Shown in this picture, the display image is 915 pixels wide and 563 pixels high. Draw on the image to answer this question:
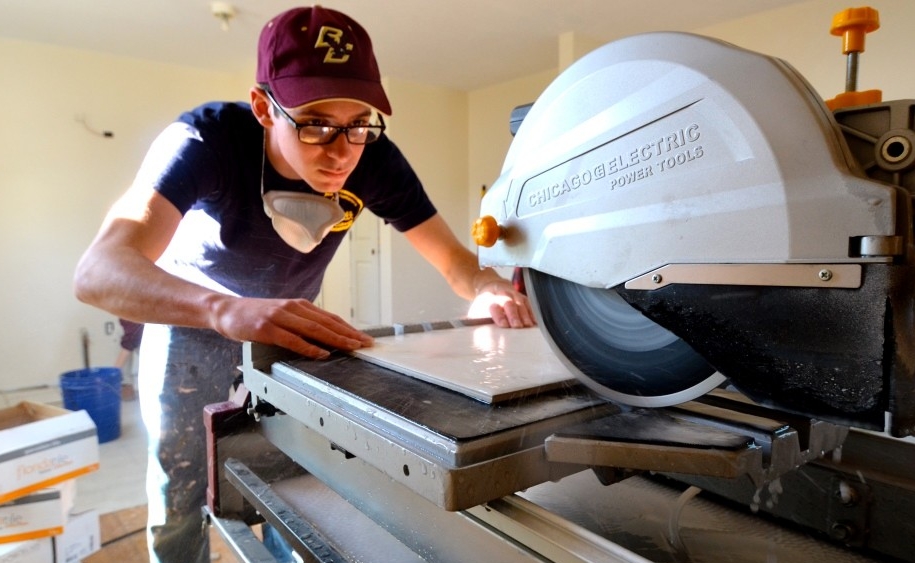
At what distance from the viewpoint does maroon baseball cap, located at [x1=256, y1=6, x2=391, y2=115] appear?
1.28 meters

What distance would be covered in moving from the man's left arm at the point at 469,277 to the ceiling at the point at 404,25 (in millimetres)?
2494

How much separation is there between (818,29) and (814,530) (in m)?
3.69

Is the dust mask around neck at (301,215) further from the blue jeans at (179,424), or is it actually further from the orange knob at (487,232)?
the orange knob at (487,232)

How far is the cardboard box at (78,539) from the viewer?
2180mm

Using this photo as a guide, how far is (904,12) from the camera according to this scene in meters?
3.14

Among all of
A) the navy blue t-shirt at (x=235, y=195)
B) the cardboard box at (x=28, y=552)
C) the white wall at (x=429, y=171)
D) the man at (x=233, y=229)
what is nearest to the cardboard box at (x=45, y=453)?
the cardboard box at (x=28, y=552)

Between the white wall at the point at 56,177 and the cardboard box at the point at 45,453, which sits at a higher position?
the white wall at the point at 56,177

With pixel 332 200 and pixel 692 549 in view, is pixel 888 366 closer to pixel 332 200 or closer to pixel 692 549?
pixel 692 549

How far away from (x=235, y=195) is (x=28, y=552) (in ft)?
5.47

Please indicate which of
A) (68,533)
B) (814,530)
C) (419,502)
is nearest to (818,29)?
(814,530)

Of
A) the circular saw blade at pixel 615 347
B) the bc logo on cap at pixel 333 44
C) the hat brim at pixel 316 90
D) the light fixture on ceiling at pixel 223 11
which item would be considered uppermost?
the light fixture on ceiling at pixel 223 11

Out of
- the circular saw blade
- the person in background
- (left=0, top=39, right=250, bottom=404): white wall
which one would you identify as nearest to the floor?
the person in background

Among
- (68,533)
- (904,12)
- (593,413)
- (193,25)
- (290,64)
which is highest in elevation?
(193,25)

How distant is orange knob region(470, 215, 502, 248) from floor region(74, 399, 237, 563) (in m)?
2.17
